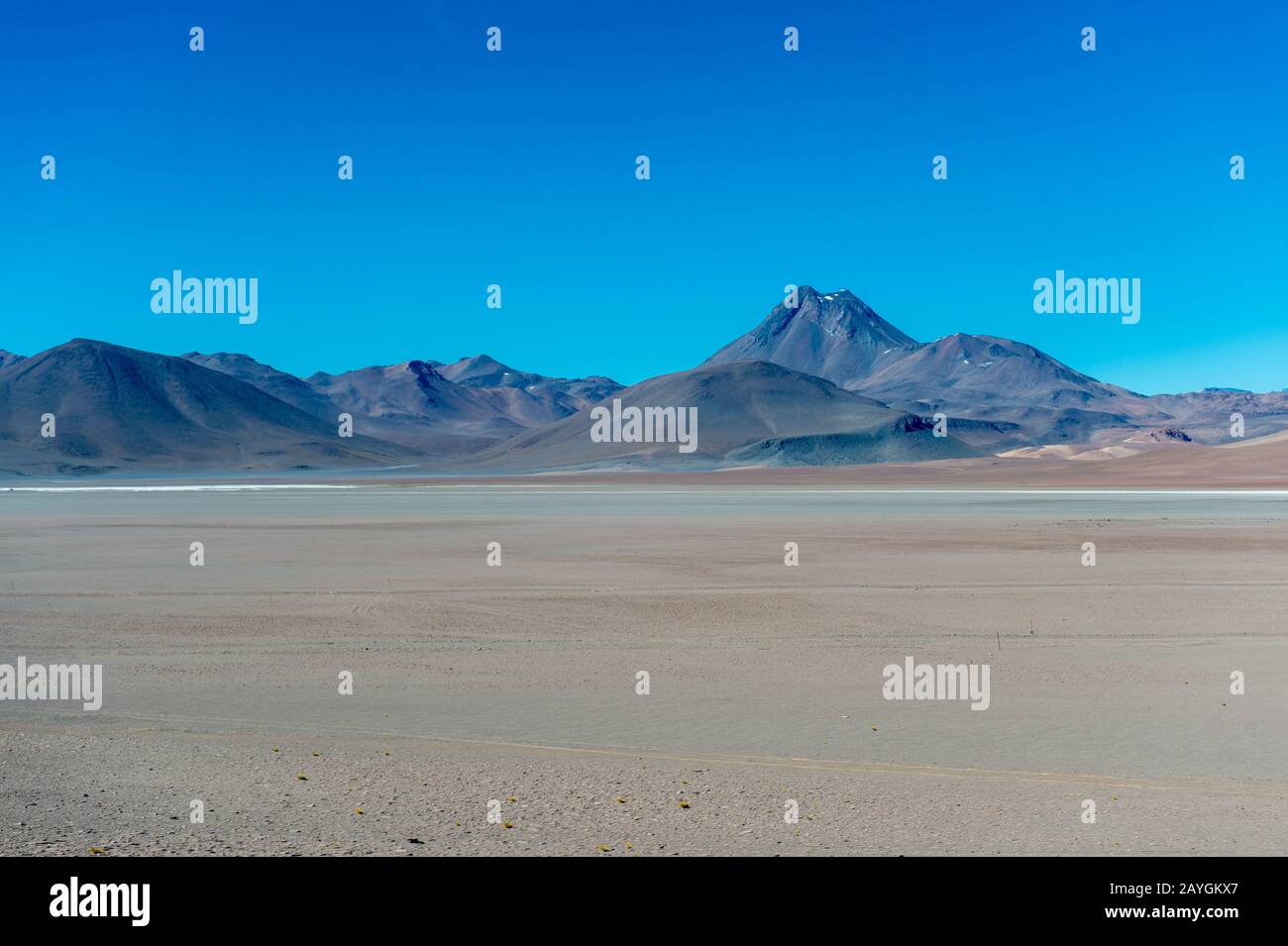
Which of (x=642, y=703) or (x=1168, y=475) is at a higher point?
(x=1168, y=475)

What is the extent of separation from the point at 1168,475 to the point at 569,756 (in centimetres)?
8492

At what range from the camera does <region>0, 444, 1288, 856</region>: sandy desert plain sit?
6.64 meters

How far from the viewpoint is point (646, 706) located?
10.0 m

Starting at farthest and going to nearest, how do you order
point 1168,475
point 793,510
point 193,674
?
point 1168,475
point 793,510
point 193,674

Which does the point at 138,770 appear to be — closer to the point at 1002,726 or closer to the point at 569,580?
the point at 1002,726

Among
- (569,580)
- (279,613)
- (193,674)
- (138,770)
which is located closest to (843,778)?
(138,770)

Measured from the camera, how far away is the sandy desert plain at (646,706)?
6.64 metres

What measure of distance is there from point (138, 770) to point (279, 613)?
8156mm
